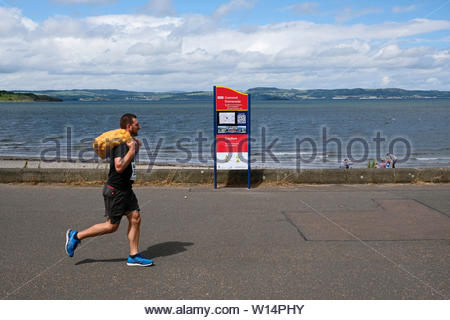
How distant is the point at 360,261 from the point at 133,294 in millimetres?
2600

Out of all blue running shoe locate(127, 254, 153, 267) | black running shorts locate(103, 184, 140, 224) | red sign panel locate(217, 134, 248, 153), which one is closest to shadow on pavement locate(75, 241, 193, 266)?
blue running shoe locate(127, 254, 153, 267)

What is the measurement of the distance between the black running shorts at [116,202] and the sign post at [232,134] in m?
5.47

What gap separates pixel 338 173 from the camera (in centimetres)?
1132

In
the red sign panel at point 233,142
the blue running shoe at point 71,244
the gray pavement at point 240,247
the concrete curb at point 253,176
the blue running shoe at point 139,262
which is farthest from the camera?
the concrete curb at point 253,176

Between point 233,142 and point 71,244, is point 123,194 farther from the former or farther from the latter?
point 233,142

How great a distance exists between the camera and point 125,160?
514 cm

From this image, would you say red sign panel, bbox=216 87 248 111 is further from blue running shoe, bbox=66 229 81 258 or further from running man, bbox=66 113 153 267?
blue running shoe, bbox=66 229 81 258

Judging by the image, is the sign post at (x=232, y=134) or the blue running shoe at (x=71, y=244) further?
the sign post at (x=232, y=134)

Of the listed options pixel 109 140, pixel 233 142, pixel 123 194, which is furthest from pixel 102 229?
pixel 233 142

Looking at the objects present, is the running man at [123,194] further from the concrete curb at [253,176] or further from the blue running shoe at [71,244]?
the concrete curb at [253,176]

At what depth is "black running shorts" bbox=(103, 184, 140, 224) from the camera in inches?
211

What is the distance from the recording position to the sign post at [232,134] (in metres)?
10.8

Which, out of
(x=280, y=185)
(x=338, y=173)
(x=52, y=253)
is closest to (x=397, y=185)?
(x=338, y=173)

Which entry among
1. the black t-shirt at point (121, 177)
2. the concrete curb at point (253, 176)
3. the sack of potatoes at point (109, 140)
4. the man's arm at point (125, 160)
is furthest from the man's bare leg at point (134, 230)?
the concrete curb at point (253, 176)
